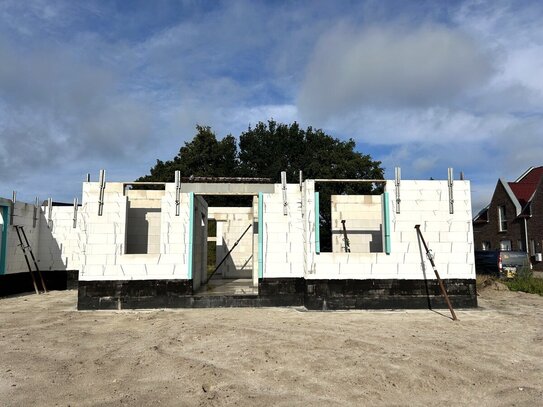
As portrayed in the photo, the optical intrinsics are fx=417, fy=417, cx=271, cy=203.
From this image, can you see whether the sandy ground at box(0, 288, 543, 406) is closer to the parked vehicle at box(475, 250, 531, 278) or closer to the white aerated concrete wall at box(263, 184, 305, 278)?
the white aerated concrete wall at box(263, 184, 305, 278)

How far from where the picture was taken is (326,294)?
10.6 metres

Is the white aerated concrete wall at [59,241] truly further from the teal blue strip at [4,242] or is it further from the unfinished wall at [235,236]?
the unfinished wall at [235,236]

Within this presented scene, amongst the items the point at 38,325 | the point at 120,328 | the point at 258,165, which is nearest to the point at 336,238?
the point at 120,328

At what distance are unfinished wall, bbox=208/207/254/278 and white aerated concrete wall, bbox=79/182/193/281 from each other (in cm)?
934

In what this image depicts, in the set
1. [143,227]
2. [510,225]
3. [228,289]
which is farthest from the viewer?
[510,225]

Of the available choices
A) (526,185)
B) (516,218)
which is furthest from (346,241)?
(526,185)

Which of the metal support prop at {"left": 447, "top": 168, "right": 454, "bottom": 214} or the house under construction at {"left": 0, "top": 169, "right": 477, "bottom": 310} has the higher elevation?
the metal support prop at {"left": 447, "top": 168, "right": 454, "bottom": 214}

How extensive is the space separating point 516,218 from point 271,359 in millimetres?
25725

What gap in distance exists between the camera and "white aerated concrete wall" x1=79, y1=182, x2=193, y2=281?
10.7 m

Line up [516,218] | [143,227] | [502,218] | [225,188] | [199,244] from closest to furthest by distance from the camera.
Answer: [225,188], [143,227], [199,244], [516,218], [502,218]

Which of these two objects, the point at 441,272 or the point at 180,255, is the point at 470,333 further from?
the point at 180,255

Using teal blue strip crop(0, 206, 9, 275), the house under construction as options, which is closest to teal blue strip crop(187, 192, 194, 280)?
the house under construction

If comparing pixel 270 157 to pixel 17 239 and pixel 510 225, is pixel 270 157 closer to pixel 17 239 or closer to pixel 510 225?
pixel 510 225

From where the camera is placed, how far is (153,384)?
526 centimetres
